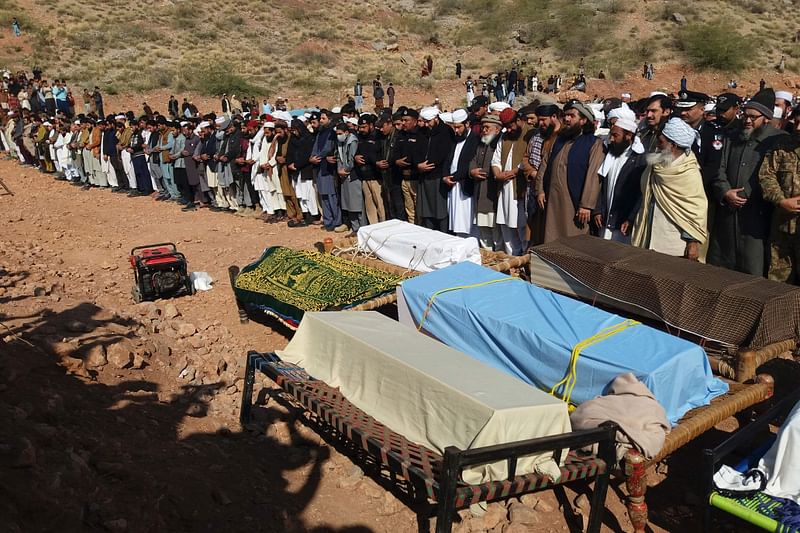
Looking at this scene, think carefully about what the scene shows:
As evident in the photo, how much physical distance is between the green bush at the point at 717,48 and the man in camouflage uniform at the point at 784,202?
104 feet

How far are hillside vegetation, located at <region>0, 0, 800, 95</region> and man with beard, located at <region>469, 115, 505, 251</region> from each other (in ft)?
80.1

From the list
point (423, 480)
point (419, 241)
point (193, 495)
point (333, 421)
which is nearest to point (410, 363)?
point (333, 421)

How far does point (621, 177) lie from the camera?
5.93 meters

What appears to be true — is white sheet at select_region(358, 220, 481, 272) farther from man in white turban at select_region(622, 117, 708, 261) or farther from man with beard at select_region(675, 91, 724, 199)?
man with beard at select_region(675, 91, 724, 199)

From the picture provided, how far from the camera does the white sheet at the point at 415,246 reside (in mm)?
6043

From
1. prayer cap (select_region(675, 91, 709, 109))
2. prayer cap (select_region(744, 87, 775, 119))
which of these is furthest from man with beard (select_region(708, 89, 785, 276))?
prayer cap (select_region(675, 91, 709, 109))

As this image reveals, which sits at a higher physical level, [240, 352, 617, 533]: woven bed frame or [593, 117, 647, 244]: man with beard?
[593, 117, 647, 244]: man with beard

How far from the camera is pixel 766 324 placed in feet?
13.2

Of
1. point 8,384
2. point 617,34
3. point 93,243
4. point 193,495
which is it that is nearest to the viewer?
point 193,495

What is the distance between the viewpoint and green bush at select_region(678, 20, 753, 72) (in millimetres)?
32312

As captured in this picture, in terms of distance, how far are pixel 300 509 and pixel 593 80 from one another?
104ft

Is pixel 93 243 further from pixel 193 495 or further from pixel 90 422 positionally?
pixel 193 495

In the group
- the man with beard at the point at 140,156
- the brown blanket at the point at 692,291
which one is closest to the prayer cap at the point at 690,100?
the brown blanket at the point at 692,291

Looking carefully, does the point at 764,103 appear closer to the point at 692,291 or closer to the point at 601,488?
the point at 692,291
